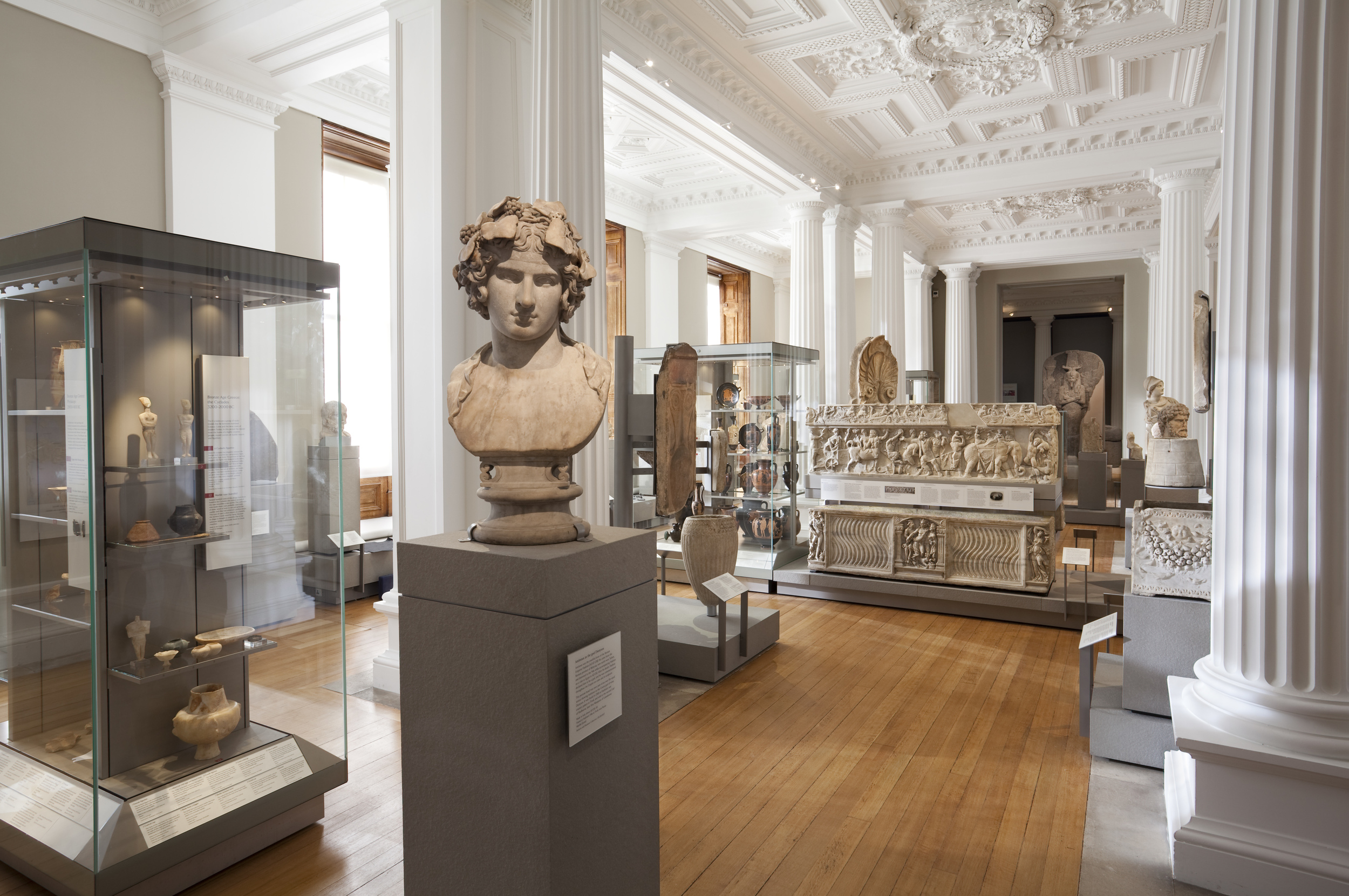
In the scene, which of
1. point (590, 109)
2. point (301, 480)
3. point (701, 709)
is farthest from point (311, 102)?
point (701, 709)

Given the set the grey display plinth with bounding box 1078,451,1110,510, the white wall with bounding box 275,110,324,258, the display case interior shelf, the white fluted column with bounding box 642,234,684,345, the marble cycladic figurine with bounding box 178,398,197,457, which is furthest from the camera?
the white fluted column with bounding box 642,234,684,345

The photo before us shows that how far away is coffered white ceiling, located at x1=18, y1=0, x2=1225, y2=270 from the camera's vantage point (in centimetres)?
637

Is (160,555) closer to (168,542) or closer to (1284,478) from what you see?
(168,542)

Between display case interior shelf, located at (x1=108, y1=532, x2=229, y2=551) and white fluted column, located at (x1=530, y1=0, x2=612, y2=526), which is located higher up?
white fluted column, located at (x1=530, y1=0, x2=612, y2=526)

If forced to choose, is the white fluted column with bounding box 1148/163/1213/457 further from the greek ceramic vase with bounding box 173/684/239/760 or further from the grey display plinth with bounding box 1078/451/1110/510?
the greek ceramic vase with bounding box 173/684/239/760

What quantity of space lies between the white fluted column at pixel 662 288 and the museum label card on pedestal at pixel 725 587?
9055 mm

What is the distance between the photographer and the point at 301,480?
11.4 feet

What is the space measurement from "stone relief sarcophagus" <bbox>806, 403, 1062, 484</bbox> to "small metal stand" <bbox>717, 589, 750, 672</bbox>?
255 centimetres

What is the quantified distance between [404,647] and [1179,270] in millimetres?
11595

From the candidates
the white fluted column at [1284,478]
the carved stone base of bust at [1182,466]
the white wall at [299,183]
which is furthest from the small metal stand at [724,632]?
the white wall at [299,183]

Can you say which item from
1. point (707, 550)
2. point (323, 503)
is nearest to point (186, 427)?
point (323, 503)

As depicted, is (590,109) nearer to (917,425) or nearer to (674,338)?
(917,425)

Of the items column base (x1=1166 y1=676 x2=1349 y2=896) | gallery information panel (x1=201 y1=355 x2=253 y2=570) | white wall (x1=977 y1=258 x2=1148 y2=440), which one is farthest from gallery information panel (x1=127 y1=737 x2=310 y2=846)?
white wall (x1=977 y1=258 x2=1148 y2=440)

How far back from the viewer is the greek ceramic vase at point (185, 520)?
3.17m
